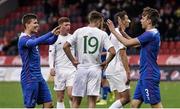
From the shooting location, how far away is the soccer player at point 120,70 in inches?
555

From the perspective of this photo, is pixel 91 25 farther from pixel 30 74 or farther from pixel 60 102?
pixel 60 102

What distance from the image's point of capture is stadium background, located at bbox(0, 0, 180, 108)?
90.1ft

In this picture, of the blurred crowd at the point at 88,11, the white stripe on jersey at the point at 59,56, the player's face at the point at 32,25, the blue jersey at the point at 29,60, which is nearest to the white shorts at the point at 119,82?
the white stripe on jersey at the point at 59,56

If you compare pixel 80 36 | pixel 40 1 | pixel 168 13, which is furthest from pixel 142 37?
pixel 40 1

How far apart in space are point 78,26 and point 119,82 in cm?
2031

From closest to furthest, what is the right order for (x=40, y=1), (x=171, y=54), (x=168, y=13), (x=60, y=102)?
(x=60, y=102)
(x=171, y=54)
(x=168, y=13)
(x=40, y=1)

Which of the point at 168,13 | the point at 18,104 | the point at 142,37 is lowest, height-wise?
the point at 18,104

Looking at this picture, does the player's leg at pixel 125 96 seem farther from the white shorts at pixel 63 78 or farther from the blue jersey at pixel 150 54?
the blue jersey at pixel 150 54

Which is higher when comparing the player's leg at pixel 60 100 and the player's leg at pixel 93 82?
the player's leg at pixel 93 82

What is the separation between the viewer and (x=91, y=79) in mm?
12438

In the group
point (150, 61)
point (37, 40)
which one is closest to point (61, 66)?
point (37, 40)

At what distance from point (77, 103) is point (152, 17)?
2.16 metres

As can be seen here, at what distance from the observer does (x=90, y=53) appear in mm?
12383

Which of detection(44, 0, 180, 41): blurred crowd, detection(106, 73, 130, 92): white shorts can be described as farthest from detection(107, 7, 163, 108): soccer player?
detection(44, 0, 180, 41): blurred crowd
